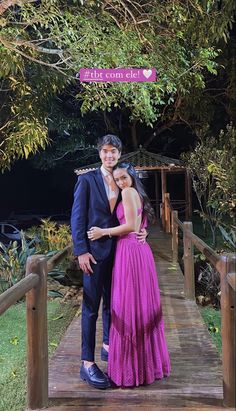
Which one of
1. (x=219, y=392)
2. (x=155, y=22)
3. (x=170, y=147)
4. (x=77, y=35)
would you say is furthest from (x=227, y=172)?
(x=170, y=147)

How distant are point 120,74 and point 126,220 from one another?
3726 mm

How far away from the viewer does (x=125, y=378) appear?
2.95 meters

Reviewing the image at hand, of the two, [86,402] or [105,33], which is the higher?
[105,33]

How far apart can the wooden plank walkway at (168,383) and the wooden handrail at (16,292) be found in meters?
0.82

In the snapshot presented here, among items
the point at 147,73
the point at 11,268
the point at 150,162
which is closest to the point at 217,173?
the point at 147,73

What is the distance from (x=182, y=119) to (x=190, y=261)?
11.3 meters

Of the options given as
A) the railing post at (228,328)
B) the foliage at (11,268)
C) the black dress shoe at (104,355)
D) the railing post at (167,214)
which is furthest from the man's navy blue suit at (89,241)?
the railing post at (167,214)

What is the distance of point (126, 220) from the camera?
2.87 m

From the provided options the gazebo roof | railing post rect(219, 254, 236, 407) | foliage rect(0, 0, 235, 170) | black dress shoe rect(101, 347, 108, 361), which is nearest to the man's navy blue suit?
black dress shoe rect(101, 347, 108, 361)

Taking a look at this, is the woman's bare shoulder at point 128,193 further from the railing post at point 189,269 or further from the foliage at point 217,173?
the foliage at point 217,173

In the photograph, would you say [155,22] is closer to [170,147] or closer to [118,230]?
[118,230]

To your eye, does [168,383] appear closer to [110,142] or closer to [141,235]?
[141,235]

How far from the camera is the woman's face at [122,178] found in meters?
2.89

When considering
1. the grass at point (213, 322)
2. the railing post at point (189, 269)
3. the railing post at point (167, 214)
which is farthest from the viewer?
the railing post at point (167, 214)
